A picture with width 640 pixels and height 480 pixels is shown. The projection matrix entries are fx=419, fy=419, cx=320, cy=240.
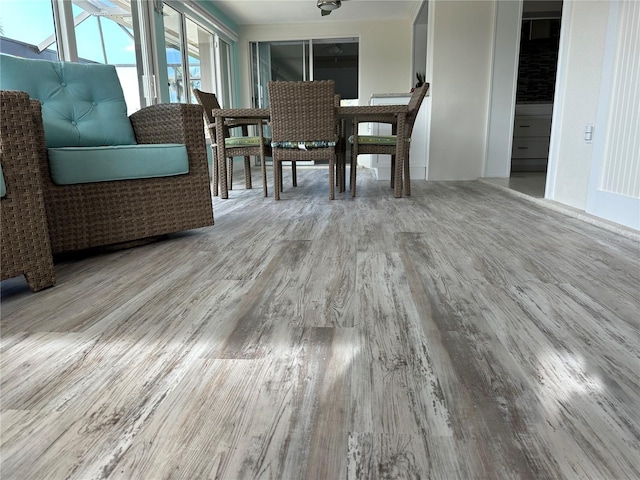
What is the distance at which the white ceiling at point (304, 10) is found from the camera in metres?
5.76

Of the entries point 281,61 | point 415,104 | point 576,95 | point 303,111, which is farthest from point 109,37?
point 281,61

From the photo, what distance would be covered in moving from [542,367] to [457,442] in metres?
0.33

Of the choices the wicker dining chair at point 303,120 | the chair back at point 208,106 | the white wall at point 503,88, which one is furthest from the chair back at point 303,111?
the white wall at point 503,88

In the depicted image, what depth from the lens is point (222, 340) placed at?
1.01 metres

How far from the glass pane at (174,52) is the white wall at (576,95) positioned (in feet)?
12.4

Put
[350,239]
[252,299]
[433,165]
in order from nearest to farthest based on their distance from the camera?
1. [252,299]
2. [350,239]
3. [433,165]

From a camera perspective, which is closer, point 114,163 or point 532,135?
point 114,163

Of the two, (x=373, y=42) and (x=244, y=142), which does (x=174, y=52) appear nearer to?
(x=244, y=142)

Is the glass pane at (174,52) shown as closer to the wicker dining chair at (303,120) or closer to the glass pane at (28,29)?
the glass pane at (28,29)

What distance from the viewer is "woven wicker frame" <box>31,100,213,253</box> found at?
165 cm

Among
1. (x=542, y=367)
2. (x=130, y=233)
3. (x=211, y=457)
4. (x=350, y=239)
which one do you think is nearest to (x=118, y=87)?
(x=130, y=233)

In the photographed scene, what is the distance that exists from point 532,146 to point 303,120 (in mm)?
3847

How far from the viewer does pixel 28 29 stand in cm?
277

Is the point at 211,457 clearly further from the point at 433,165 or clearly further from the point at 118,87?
the point at 433,165
